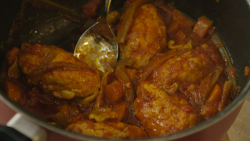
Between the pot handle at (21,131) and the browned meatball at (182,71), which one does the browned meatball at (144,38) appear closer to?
the browned meatball at (182,71)

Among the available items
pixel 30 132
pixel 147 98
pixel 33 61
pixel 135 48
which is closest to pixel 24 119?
pixel 30 132

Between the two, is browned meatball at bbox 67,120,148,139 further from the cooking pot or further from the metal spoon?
the metal spoon

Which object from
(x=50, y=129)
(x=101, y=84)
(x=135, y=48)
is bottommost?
(x=101, y=84)

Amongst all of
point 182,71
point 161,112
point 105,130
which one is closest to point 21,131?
point 105,130

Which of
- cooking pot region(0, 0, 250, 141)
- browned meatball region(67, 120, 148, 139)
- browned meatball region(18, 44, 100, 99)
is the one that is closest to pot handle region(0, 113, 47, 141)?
browned meatball region(67, 120, 148, 139)

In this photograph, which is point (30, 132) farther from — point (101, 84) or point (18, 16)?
point (18, 16)

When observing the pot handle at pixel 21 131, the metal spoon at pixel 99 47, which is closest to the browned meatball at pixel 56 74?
the metal spoon at pixel 99 47
